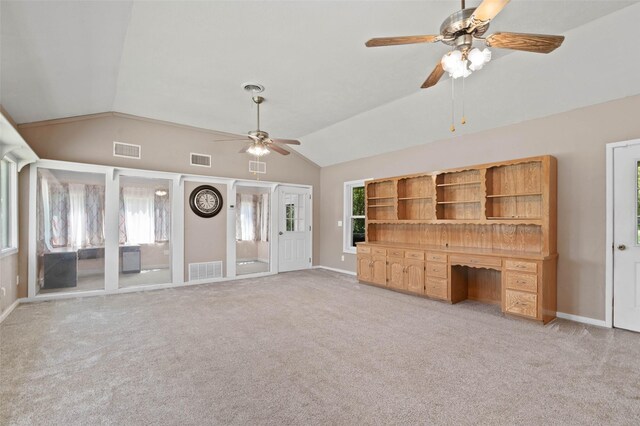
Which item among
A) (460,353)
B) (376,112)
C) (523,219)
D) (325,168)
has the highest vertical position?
(376,112)

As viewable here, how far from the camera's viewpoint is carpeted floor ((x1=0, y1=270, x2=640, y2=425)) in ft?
6.52

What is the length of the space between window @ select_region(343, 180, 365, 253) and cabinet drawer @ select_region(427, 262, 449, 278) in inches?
98.1

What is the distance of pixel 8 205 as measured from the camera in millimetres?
4156

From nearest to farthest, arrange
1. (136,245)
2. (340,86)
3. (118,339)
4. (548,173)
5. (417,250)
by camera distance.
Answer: (118,339)
(548,173)
(340,86)
(417,250)
(136,245)

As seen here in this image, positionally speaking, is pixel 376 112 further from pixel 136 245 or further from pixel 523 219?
pixel 136 245

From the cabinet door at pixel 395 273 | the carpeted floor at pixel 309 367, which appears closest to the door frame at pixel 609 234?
the carpeted floor at pixel 309 367

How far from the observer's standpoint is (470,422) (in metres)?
1.89

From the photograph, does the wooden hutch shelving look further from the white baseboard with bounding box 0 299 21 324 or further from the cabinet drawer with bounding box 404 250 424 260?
the white baseboard with bounding box 0 299 21 324

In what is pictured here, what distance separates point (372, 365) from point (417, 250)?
2611mm

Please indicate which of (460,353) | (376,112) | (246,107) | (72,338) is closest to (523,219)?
(460,353)

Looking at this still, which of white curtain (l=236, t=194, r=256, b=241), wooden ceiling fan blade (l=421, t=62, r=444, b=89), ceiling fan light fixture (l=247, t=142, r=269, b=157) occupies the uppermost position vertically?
wooden ceiling fan blade (l=421, t=62, r=444, b=89)

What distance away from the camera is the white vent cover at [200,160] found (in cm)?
598

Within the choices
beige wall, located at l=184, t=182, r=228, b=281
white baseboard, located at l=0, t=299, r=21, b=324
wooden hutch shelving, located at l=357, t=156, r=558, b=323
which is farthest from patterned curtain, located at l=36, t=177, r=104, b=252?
wooden hutch shelving, located at l=357, t=156, r=558, b=323

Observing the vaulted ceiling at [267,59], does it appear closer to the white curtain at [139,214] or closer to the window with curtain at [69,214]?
the window with curtain at [69,214]
